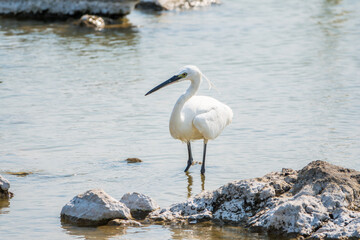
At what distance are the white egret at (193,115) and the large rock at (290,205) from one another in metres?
1.94

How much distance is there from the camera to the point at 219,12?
2402 centimetres

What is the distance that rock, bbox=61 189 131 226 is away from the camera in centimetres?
647

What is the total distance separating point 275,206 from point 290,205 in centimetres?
27

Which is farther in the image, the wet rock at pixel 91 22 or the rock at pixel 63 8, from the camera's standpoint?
the rock at pixel 63 8

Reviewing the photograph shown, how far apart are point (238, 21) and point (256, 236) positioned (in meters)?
16.7

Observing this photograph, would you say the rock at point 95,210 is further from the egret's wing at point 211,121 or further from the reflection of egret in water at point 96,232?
the egret's wing at point 211,121

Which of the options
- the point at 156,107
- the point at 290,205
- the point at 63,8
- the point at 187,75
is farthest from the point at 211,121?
the point at 63,8

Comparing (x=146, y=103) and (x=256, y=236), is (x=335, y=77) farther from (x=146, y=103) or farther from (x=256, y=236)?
(x=256, y=236)

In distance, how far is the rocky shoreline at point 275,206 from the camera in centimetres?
580

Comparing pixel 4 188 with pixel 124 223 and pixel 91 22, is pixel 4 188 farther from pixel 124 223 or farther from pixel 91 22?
pixel 91 22

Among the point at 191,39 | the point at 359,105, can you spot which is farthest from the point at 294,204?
the point at 191,39

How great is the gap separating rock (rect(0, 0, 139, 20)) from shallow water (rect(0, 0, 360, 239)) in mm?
862

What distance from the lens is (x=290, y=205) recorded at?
5828 millimetres

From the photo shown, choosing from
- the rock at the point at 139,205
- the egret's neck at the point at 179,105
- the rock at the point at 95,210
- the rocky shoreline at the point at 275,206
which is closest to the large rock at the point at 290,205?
the rocky shoreline at the point at 275,206
